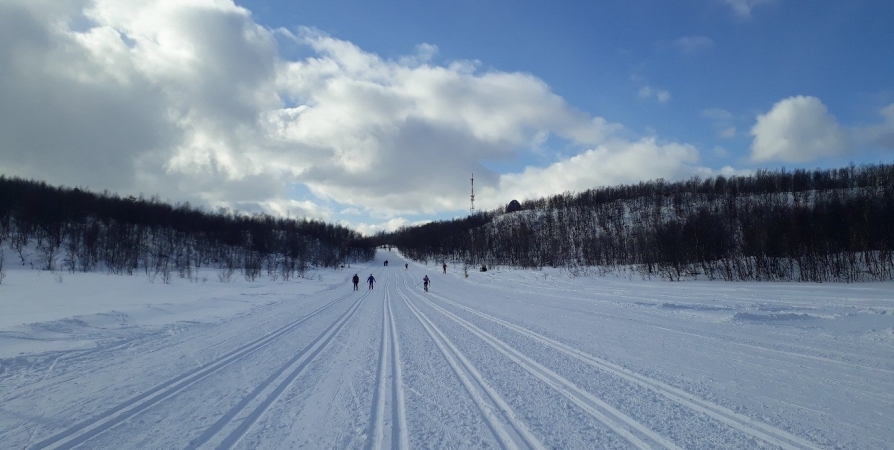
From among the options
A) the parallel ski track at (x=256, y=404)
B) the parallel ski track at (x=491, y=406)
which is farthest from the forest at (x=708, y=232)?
the parallel ski track at (x=256, y=404)

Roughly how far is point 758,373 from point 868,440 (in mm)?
2598

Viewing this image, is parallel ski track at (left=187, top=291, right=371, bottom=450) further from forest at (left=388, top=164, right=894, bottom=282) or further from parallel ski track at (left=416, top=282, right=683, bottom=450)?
forest at (left=388, top=164, right=894, bottom=282)

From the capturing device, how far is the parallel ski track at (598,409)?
430cm

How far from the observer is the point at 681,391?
231 inches


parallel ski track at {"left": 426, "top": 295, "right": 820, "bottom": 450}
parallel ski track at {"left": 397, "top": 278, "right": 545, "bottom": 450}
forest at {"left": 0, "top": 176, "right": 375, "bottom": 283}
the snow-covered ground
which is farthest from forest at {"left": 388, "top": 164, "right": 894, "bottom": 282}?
forest at {"left": 0, "top": 176, "right": 375, "bottom": 283}

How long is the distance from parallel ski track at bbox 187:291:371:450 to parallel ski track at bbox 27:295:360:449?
1.14m

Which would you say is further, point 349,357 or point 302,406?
point 349,357

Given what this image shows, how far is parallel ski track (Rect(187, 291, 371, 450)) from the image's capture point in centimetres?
441

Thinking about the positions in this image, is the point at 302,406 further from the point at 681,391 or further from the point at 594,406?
the point at 681,391

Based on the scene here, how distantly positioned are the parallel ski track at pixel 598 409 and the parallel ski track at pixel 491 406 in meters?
0.93

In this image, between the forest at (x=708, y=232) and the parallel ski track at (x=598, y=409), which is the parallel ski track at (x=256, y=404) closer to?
the parallel ski track at (x=598, y=409)

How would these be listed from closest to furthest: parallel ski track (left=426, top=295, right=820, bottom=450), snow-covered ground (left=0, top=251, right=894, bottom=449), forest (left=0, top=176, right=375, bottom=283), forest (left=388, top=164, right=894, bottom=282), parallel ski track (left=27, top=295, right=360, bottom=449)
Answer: parallel ski track (left=426, top=295, right=820, bottom=450)
parallel ski track (left=27, top=295, right=360, bottom=449)
snow-covered ground (left=0, top=251, right=894, bottom=449)
forest (left=388, top=164, right=894, bottom=282)
forest (left=0, top=176, right=375, bottom=283)

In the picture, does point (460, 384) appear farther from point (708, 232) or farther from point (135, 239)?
point (135, 239)

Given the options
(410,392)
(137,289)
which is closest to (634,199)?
(137,289)
